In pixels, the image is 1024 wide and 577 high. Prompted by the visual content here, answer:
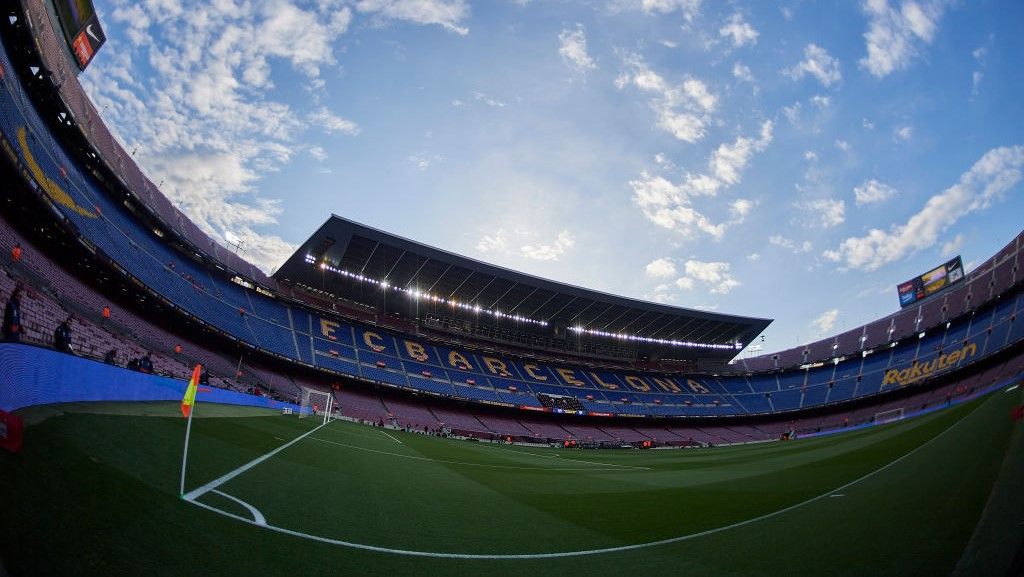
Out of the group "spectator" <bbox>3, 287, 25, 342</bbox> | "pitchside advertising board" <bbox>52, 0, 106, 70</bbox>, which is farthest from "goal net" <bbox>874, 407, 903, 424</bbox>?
"pitchside advertising board" <bbox>52, 0, 106, 70</bbox>

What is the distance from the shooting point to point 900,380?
45594mm

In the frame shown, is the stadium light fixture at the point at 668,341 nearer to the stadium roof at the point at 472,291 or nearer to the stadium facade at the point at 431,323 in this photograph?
the stadium roof at the point at 472,291

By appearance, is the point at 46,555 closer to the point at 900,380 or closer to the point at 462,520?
the point at 462,520

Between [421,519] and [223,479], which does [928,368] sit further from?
[223,479]

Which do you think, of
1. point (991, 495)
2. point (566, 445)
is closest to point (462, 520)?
point (991, 495)

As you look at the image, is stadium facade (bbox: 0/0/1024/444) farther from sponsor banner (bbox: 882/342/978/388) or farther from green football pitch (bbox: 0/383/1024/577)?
green football pitch (bbox: 0/383/1024/577)

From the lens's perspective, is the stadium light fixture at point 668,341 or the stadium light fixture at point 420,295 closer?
the stadium light fixture at point 420,295

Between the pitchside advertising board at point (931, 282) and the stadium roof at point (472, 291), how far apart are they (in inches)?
723

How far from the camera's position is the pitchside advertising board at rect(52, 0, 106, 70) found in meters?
20.9

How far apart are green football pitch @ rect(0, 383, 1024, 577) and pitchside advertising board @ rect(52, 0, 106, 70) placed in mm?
24629

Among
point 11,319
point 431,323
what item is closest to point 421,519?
point 11,319

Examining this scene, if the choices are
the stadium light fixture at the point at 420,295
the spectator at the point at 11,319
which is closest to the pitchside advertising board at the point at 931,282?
the stadium light fixture at the point at 420,295

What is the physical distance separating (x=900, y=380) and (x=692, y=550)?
2298 inches

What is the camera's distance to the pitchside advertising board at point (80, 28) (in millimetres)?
20875
